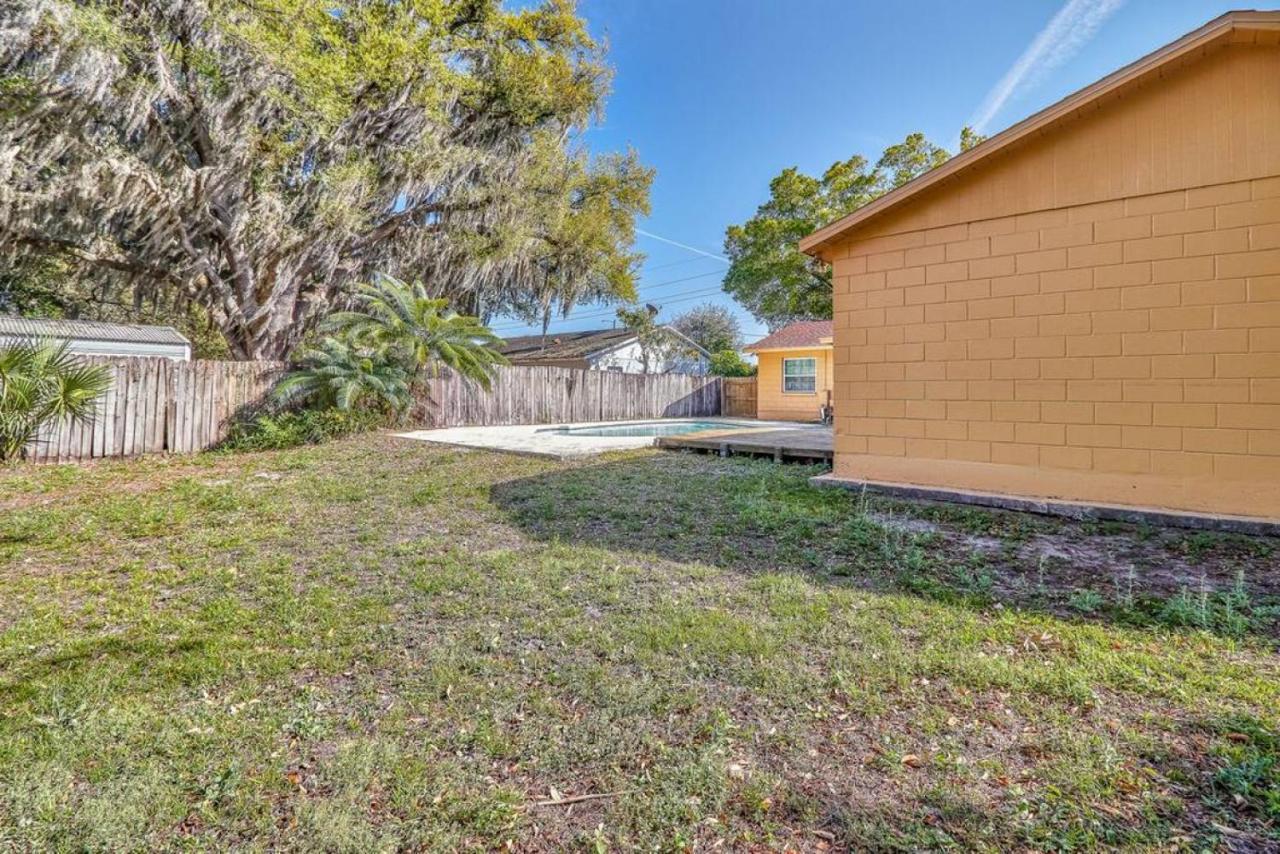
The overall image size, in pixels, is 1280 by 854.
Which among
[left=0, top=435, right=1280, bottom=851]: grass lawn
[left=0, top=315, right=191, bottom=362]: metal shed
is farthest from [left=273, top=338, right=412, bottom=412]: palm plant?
[left=0, top=315, right=191, bottom=362]: metal shed

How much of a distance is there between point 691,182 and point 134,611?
74.5 ft

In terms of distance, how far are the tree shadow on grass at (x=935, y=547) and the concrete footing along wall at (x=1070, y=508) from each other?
0.39 ft

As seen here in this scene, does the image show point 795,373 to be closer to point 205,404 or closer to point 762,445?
point 762,445

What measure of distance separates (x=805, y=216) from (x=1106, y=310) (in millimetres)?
19836

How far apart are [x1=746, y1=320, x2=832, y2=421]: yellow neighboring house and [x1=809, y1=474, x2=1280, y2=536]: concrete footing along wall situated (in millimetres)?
10774

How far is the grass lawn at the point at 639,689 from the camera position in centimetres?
153

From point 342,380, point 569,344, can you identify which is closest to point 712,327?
point 569,344

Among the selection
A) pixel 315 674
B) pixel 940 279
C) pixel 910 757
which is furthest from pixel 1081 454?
pixel 315 674

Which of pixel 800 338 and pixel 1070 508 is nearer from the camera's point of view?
pixel 1070 508

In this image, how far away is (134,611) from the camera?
2818mm

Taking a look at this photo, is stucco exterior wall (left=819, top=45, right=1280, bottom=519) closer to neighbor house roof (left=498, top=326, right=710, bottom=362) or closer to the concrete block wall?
the concrete block wall

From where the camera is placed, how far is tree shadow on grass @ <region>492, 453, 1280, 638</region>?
291 cm

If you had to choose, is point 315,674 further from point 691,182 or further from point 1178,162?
point 691,182

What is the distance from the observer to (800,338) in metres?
16.7
